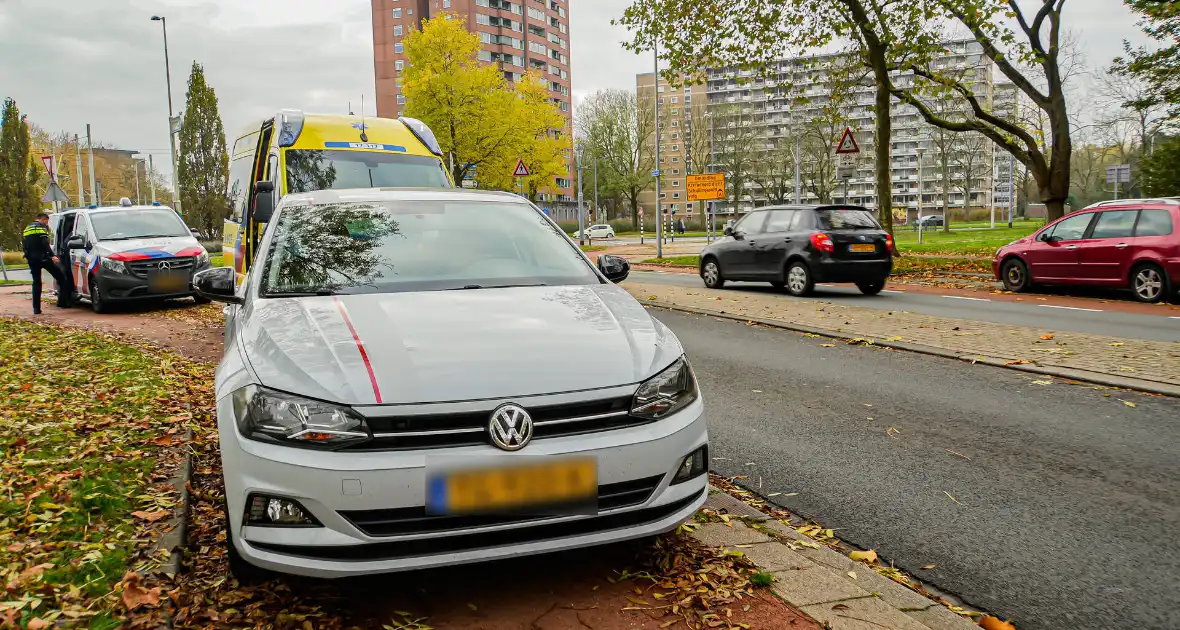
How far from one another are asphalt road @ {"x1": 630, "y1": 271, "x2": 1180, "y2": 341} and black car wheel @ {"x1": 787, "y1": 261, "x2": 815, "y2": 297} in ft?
0.68

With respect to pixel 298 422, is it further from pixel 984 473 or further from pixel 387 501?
pixel 984 473

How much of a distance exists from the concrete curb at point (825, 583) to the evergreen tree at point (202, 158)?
6072 cm

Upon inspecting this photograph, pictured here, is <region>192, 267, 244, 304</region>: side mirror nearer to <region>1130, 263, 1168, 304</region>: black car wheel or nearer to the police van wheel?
the police van wheel

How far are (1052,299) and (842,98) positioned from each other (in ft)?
39.6

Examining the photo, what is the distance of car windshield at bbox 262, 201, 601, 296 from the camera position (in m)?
3.92

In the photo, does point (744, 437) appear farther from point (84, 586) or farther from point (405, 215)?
point (84, 586)

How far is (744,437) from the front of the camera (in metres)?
5.68

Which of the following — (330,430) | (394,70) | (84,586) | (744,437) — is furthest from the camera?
(394,70)

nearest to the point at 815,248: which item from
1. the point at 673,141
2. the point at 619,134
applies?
the point at 619,134

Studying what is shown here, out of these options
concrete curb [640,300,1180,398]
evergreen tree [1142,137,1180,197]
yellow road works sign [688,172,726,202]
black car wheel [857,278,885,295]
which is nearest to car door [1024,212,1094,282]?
black car wheel [857,278,885,295]

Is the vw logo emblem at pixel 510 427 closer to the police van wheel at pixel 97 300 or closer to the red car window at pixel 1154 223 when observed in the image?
the police van wheel at pixel 97 300

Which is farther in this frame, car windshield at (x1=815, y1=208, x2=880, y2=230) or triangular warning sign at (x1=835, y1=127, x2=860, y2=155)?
triangular warning sign at (x1=835, y1=127, x2=860, y2=155)

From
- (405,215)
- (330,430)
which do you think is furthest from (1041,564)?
(405,215)

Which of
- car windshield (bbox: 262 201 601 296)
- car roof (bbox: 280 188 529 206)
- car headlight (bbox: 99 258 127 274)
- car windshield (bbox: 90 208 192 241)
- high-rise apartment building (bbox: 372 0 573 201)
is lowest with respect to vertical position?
car headlight (bbox: 99 258 127 274)
